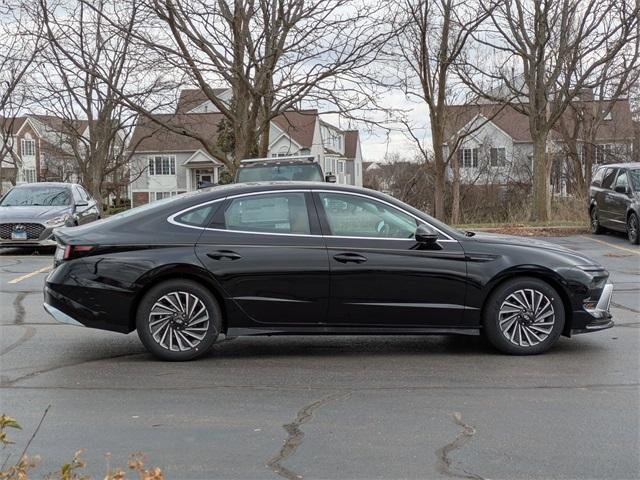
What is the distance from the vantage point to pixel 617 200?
16516mm

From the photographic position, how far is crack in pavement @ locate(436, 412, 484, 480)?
13.1 feet

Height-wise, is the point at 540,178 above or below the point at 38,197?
above

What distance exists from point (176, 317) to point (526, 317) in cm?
314

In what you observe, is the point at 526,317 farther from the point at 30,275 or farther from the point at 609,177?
the point at 609,177

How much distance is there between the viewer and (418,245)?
6.51 meters

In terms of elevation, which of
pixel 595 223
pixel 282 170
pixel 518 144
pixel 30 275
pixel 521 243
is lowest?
pixel 30 275

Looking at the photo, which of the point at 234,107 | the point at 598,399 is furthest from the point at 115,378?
the point at 234,107

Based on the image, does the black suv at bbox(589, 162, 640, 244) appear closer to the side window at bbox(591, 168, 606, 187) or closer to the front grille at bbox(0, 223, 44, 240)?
the side window at bbox(591, 168, 606, 187)

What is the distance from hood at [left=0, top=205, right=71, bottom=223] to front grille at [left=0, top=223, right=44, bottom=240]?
0.09 m

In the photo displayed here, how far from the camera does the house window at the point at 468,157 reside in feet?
173

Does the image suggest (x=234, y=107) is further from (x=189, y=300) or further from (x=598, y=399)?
(x=598, y=399)

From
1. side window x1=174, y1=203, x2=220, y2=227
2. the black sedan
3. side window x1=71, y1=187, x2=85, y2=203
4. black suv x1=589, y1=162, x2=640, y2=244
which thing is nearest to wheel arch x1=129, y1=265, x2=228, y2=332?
the black sedan

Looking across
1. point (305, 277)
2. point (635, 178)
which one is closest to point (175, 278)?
point (305, 277)

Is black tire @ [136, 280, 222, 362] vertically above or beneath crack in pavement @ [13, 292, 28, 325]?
above
